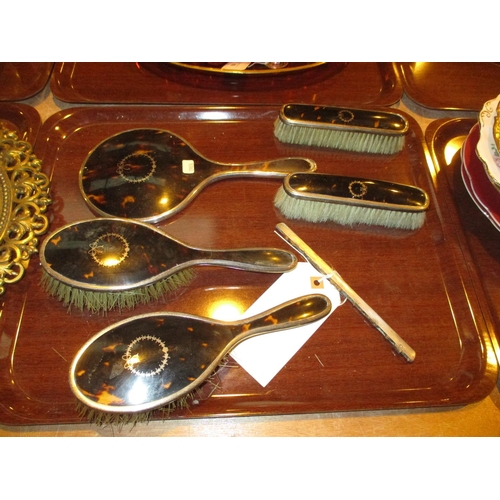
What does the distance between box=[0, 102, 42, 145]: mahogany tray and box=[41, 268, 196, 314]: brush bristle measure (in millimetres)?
294

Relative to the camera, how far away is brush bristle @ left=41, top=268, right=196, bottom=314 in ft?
1.89

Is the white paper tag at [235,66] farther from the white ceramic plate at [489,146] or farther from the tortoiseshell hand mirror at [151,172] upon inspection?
the white ceramic plate at [489,146]

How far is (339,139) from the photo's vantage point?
0.75 metres

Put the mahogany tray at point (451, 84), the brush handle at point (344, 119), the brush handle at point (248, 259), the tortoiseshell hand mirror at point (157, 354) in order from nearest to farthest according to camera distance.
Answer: the tortoiseshell hand mirror at point (157, 354)
the brush handle at point (248, 259)
the brush handle at point (344, 119)
the mahogany tray at point (451, 84)

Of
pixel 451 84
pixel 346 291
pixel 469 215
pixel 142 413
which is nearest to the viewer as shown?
pixel 142 413

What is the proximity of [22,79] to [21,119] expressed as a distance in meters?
0.11

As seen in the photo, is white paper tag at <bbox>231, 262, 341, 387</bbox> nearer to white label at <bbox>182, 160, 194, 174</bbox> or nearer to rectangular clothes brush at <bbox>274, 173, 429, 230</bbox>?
rectangular clothes brush at <bbox>274, 173, 429, 230</bbox>

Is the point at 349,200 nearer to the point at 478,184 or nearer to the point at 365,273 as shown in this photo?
the point at 365,273

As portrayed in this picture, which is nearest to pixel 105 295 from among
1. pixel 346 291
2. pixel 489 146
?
pixel 346 291

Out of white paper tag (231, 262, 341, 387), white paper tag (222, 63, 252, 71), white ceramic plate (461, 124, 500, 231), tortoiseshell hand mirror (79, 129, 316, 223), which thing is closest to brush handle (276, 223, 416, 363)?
white paper tag (231, 262, 341, 387)

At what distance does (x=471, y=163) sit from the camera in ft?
2.22

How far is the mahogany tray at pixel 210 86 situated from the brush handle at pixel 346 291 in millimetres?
311

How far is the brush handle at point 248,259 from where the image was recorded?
1.99 feet

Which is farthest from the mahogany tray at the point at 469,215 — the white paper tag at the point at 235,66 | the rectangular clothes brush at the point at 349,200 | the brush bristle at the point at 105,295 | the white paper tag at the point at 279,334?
the brush bristle at the point at 105,295
